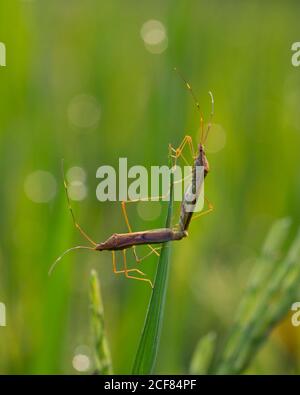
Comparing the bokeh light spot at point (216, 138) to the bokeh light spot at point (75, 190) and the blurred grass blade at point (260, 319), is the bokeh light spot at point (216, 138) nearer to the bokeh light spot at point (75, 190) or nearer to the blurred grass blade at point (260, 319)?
the bokeh light spot at point (75, 190)

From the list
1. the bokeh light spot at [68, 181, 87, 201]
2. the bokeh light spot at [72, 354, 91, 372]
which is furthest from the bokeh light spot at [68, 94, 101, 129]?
the bokeh light spot at [72, 354, 91, 372]

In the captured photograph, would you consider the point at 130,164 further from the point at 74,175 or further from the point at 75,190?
the point at 75,190

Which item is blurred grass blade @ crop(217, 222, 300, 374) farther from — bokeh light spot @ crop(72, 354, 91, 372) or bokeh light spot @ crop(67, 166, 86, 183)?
bokeh light spot @ crop(67, 166, 86, 183)

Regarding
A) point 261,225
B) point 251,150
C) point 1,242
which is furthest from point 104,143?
point 1,242

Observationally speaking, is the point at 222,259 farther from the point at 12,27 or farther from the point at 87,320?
the point at 12,27

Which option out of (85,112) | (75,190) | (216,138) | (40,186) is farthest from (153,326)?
(85,112)

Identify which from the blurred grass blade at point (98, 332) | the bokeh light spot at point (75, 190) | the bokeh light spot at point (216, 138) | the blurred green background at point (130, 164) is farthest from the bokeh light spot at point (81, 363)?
the bokeh light spot at point (216, 138)
